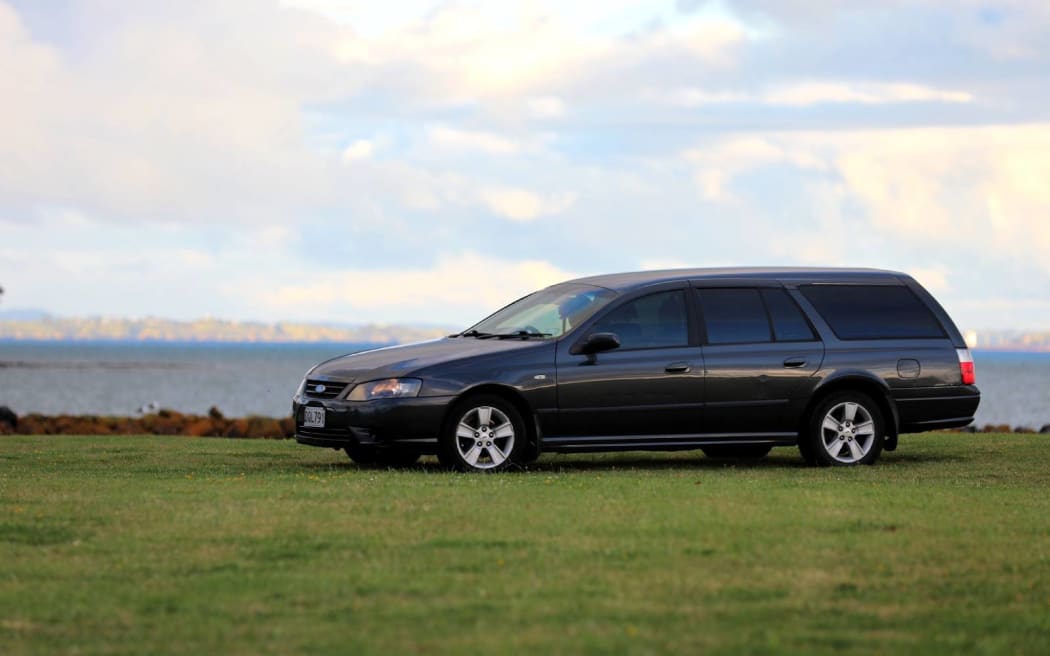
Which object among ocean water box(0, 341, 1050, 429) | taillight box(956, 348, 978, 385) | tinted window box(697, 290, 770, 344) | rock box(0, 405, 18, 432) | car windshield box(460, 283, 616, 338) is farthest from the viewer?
ocean water box(0, 341, 1050, 429)

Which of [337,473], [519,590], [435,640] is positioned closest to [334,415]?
[337,473]

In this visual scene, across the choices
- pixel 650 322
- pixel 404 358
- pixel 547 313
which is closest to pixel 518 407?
pixel 404 358

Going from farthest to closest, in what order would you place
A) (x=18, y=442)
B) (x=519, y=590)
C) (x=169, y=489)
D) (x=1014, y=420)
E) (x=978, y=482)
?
(x=1014, y=420) < (x=18, y=442) < (x=978, y=482) < (x=169, y=489) < (x=519, y=590)

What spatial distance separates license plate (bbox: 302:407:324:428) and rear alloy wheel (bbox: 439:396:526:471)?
3.77 feet

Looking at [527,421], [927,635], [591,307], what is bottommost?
[927,635]

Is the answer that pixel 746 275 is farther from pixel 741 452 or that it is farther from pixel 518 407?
pixel 518 407

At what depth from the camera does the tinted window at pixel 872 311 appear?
15078mm

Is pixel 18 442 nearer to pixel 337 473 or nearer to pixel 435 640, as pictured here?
pixel 337 473

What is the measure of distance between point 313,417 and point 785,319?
444 cm

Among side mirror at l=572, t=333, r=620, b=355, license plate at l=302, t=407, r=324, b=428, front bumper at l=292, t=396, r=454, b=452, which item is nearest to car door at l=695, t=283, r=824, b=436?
side mirror at l=572, t=333, r=620, b=355

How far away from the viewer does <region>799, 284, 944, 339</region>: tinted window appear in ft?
49.5

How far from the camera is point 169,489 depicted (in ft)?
39.4

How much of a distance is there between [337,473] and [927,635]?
773cm

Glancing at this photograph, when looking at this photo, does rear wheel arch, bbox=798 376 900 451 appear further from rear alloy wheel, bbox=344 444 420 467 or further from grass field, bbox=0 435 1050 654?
rear alloy wheel, bbox=344 444 420 467
